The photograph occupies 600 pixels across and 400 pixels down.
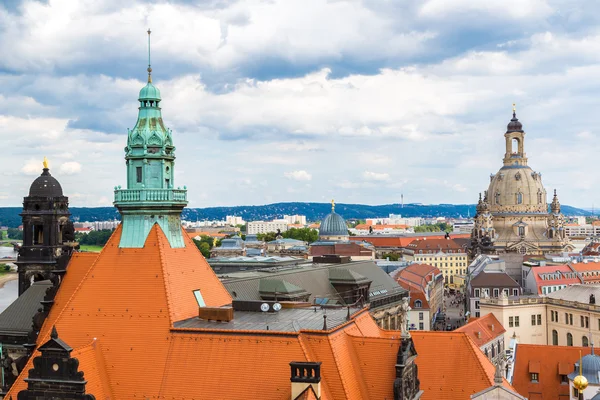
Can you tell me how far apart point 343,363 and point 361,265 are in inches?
2490

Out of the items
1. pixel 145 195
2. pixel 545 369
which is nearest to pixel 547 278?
pixel 545 369

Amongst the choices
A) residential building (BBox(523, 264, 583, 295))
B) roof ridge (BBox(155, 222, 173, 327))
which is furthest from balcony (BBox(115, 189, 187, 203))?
residential building (BBox(523, 264, 583, 295))

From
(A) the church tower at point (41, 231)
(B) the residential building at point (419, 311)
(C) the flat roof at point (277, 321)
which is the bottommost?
(B) the residential building at point (419, 311)

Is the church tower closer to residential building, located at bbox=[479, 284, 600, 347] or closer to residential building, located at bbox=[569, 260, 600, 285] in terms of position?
residential building, located at bbox=[479, 284, 600, 347]

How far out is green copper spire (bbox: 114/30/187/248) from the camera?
40250 mm

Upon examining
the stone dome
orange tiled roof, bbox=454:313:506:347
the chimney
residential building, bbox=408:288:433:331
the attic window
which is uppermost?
the stone dome

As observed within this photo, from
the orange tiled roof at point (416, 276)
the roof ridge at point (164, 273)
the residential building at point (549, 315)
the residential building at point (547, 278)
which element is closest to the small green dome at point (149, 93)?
the roof ridge at point (164, 273)

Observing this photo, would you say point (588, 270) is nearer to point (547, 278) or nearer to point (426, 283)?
point (547, 278)

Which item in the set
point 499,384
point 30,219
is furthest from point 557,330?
point 30,219

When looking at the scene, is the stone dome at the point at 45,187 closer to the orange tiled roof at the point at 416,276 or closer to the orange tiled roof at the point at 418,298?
the orange tiled roof at the point at 418,298

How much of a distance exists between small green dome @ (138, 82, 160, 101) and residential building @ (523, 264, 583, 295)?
87928 mm

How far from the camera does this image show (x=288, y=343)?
33.3 m

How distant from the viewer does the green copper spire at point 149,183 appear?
40250mm

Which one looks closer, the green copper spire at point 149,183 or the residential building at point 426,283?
the green copper spire at point 149,183
